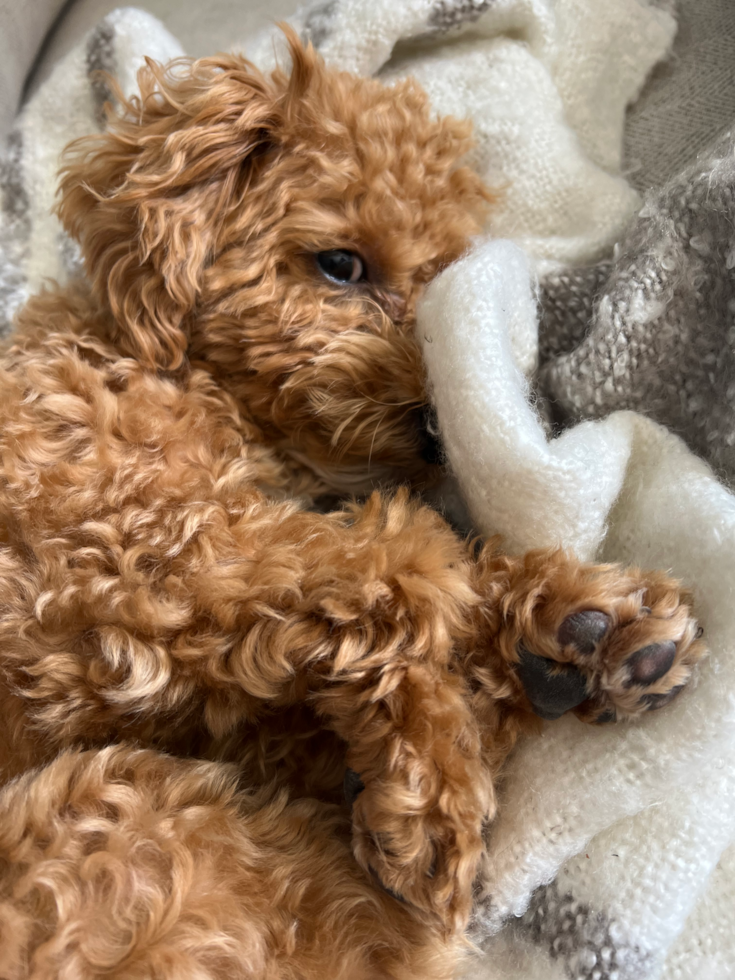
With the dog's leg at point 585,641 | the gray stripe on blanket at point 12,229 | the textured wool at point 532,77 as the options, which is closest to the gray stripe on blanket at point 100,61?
the gray stripe on blanket at point 12,229

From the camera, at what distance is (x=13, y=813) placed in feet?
3.04

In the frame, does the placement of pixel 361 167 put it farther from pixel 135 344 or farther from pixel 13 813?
pixel 13 813

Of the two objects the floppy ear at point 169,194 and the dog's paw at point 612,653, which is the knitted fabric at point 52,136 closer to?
the floppy ear at point 169,194

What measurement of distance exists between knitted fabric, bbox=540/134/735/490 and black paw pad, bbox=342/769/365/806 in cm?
75

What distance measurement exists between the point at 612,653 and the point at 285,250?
917 millimetres

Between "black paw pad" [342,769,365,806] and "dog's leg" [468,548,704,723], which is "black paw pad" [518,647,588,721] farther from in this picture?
"black paw pad" [342,769,365,806]

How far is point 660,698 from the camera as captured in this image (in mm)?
922

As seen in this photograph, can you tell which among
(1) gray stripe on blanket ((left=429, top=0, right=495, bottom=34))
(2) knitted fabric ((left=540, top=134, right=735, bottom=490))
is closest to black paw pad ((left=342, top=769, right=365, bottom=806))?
(2) knitted fabric ((left=540, top=134, right=735, bottom=490))

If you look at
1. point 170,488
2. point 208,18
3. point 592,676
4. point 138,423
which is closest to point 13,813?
point 170,488

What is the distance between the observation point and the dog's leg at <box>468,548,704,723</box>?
0.89 meters

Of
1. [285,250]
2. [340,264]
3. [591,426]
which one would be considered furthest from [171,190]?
[591,426]

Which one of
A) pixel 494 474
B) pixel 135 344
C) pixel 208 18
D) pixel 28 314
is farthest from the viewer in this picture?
pixel 208 18

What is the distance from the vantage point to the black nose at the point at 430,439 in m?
1.28

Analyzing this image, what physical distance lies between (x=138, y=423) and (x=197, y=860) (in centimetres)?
66
